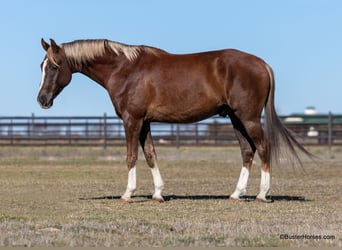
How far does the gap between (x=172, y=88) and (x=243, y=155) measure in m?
1.52

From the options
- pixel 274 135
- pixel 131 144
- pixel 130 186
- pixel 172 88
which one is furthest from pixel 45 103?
pixel 274 135

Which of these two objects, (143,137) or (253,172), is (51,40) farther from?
(253,172)

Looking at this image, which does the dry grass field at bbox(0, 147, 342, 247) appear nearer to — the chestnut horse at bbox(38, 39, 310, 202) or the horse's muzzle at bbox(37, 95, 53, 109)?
the chestnut horse at bbox(38, 39, 310, 202)

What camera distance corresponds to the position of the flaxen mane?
11742 mm

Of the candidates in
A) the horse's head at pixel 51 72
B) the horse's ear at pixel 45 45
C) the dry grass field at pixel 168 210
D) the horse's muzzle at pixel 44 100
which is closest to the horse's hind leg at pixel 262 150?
the dry grass field at pixel 168 210

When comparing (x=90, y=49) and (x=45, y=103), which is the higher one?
(x=90, y=49)

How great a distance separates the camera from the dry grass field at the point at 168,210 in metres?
7.40

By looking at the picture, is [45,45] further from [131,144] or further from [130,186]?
[130,186]

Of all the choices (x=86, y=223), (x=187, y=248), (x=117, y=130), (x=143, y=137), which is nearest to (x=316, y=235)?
(x=187, y=248)

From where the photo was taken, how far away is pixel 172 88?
11414mm

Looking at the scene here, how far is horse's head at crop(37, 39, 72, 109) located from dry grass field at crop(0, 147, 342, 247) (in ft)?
5.20

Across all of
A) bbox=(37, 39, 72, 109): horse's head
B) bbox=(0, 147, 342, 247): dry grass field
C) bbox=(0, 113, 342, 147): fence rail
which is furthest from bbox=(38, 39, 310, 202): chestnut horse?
bbox=(0, 113, 342, 147): fence rail

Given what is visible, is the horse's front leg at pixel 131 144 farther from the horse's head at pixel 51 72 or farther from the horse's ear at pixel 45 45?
the horse's ear at pixel 45 45

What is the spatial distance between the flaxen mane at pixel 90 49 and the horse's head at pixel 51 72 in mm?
126
